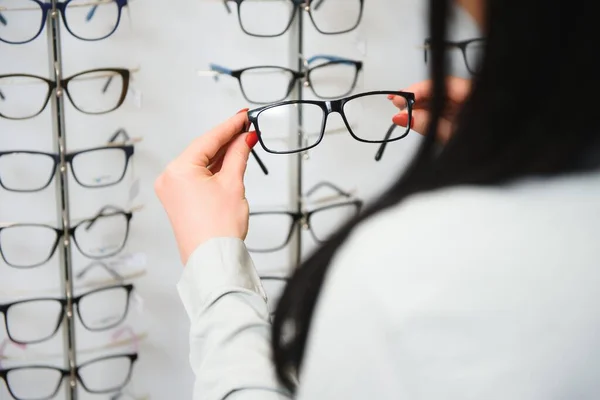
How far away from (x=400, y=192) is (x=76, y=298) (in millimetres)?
772

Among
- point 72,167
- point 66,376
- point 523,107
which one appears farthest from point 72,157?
point 523,107

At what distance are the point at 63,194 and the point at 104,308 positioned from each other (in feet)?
0.71

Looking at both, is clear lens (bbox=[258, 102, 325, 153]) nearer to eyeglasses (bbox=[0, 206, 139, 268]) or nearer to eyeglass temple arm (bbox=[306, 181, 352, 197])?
eyeglass temple arm (bbox=[306, 181, 352, 197])

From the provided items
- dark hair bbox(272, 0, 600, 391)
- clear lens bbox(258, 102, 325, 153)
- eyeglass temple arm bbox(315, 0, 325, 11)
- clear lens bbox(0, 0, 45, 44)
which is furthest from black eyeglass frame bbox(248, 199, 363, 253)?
dark hair bbox(272, 0, 600, 391)

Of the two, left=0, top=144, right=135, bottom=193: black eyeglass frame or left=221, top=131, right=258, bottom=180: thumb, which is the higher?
left=221, top=131, right=258, bottom=180: thumb

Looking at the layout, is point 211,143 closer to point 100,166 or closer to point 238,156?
point 238,156

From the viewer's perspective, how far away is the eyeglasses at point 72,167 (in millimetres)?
891

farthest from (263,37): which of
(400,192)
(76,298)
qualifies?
(400,192)

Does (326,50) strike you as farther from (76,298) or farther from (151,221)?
(76,298)

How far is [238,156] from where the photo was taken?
0.63 metres

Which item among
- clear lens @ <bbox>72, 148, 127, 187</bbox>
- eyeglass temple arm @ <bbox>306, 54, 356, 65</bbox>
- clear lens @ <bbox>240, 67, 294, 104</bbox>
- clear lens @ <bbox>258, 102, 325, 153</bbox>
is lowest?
clear lens @ <bbox>72, 148, 127, 187</bbox>

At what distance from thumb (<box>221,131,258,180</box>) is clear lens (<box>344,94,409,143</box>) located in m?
0.23

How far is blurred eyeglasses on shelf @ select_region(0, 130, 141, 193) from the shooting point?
0.89 metres

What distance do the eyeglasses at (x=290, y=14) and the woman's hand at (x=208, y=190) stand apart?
13.4 inches
